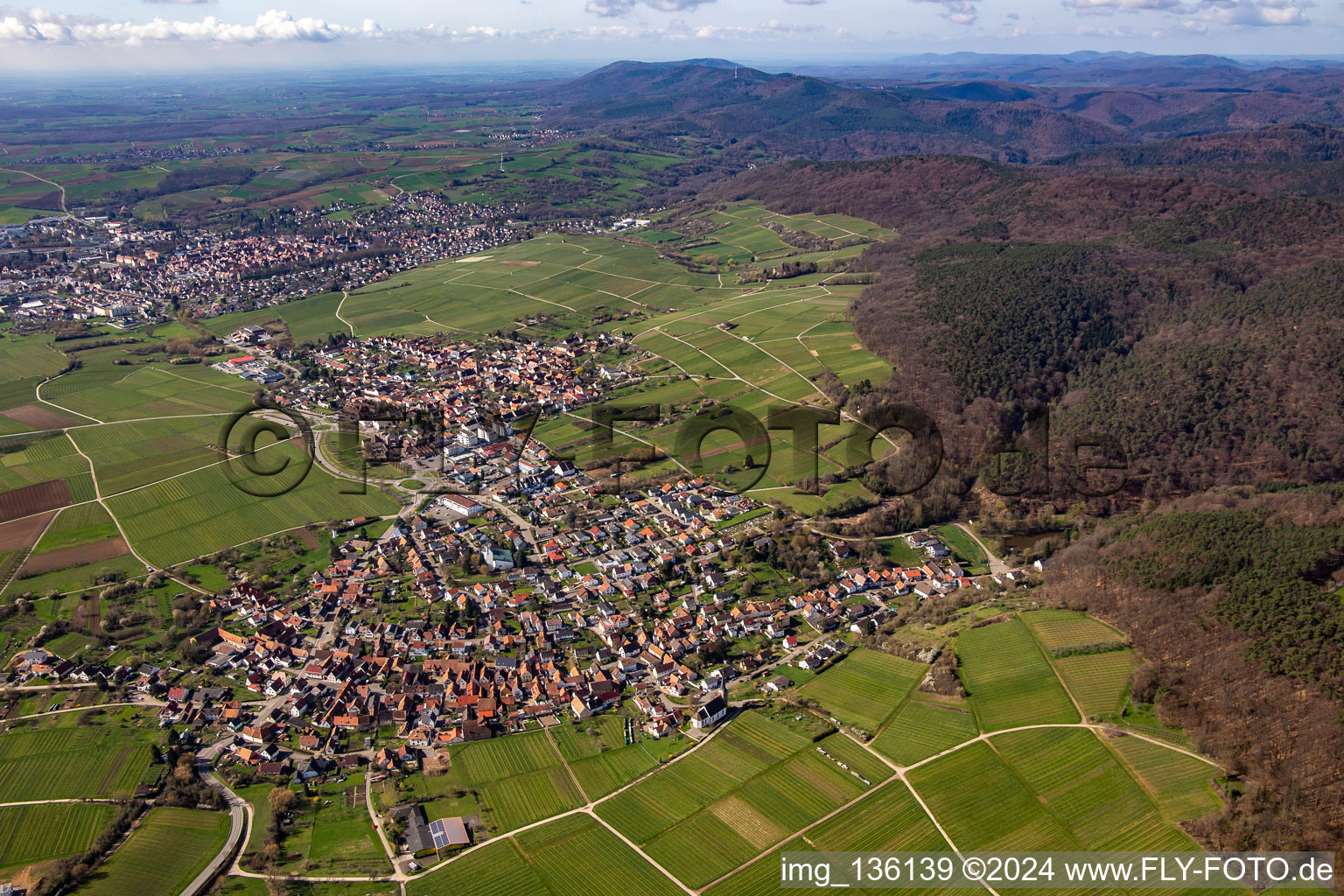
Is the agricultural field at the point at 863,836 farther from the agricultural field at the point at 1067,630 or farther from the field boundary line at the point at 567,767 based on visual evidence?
the agricultural field at the point at 1067,630

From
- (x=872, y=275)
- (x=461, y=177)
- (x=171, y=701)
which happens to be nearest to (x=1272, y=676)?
(x=171, y=701)

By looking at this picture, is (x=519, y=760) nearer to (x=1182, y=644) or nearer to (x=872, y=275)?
(x=1182, y=644)

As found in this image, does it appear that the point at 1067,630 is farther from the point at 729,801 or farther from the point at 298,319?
the point at 298,319

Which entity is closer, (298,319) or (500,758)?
(500,758)

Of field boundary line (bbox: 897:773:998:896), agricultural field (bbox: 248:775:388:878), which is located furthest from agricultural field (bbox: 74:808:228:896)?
field boundary line (bbox: 897:773:998:896)

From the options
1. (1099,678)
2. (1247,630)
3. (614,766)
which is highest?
(1247,630)

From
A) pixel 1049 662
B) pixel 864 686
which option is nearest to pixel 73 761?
pixel 864 686

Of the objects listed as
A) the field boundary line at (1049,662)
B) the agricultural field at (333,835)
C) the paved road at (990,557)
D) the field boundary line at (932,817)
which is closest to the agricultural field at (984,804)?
the field boundary line at (932,817)
